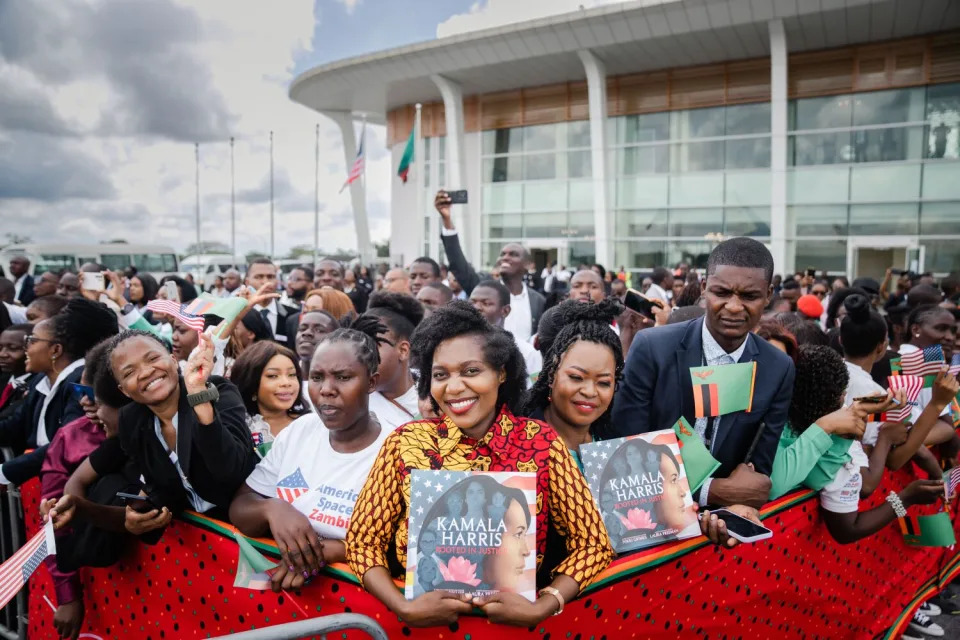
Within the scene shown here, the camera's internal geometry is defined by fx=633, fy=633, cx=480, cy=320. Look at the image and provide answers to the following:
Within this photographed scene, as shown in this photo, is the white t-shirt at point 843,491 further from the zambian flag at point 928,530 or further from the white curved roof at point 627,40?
the white curved roof at point 627,40

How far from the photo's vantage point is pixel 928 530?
3631mm

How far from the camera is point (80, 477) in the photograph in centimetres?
260

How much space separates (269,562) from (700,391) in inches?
70.1

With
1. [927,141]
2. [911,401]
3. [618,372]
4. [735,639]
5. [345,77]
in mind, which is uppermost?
[345,77]

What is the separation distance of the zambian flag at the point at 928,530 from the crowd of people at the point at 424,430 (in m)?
0.27

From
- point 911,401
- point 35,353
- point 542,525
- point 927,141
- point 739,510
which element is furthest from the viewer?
point 927,141

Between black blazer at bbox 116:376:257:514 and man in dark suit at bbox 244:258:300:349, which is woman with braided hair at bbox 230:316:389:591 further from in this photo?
man in dark suit at bbox 244:258:300:349

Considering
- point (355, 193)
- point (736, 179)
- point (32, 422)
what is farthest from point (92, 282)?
point (355, 193)

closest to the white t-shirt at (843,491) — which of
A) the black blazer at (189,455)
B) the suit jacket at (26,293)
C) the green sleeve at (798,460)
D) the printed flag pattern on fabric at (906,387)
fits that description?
the green sleeve at (798,460)

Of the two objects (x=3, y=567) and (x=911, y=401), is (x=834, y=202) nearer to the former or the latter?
(x=911, y=401)

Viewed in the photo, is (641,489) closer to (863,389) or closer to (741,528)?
(741,528)

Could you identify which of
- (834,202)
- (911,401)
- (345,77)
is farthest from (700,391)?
(345,77)

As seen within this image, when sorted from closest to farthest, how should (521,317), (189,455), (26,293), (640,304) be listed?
(189,455) < (640,304) < (521,317) < (26,293)

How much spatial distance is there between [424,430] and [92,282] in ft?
15.0
